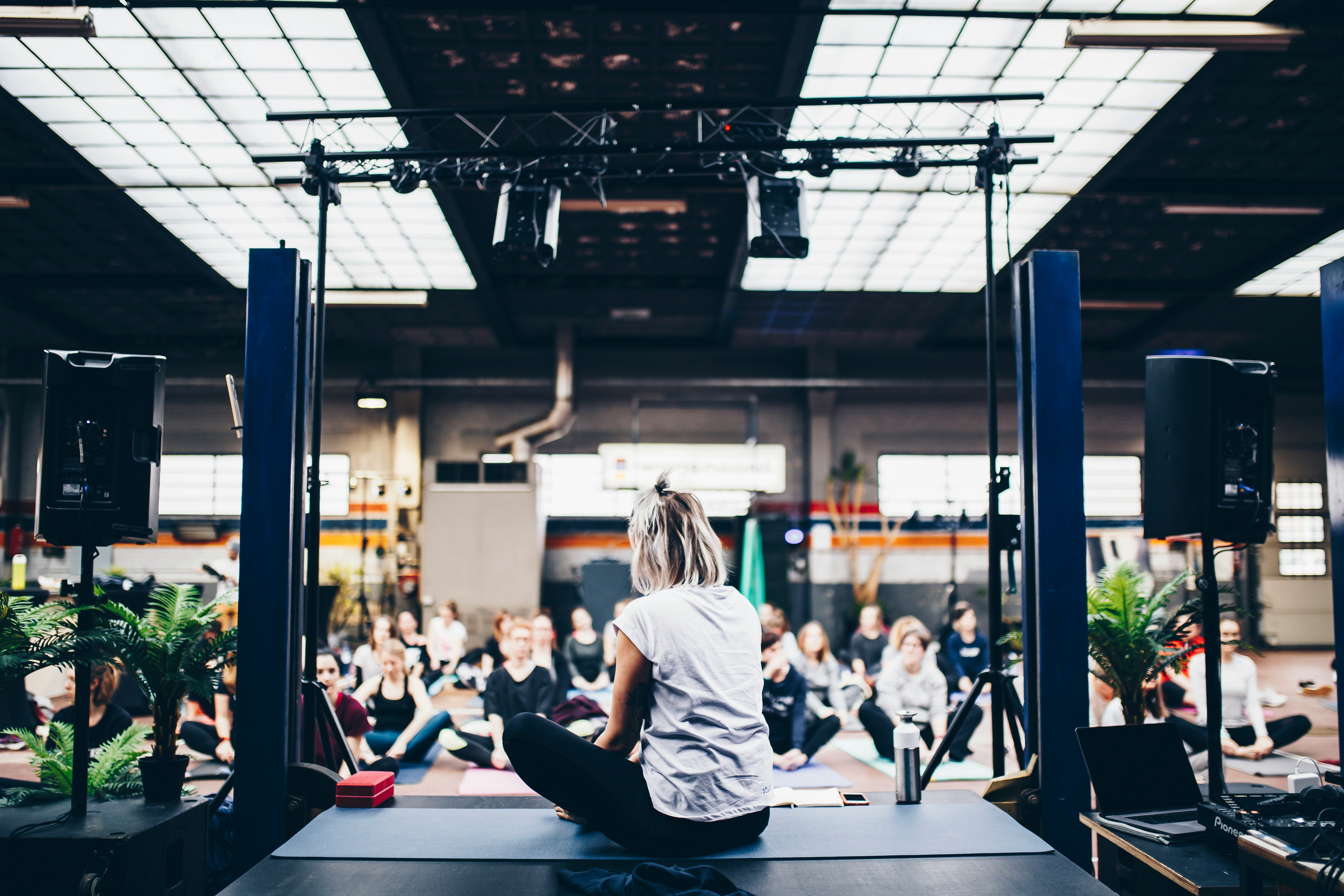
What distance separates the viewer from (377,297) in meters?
9.45

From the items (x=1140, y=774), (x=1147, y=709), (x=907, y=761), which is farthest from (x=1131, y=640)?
(x=907, y=761)

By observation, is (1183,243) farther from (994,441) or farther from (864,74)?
(994,441)

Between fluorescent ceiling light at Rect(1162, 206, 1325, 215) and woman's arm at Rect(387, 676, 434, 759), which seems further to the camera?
fluorescent ceiling light at Rect(1162, 206, 1325, 215)

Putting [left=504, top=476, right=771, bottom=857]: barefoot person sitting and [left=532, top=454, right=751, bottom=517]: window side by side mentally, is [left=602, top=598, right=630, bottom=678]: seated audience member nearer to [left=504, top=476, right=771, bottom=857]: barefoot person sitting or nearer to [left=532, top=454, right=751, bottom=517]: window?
[left=532, top=454, right=751, bottom=517]: window

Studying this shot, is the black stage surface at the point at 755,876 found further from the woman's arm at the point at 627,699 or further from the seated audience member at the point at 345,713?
the seated audience member at the point at 345,713

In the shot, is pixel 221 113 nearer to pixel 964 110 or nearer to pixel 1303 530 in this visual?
→ pixel 964 110

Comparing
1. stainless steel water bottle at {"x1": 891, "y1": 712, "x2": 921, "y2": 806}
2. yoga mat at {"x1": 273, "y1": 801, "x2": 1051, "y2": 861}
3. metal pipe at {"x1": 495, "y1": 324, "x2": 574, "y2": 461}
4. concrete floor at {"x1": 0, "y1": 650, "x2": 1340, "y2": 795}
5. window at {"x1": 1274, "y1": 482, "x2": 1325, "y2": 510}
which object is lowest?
concrete floor at {"x1": 0, "y1": 650, "x2": 1340, "y2": 795}

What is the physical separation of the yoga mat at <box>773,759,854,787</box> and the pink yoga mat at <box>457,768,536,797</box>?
60.3 inches

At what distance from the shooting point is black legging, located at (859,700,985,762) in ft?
17.8

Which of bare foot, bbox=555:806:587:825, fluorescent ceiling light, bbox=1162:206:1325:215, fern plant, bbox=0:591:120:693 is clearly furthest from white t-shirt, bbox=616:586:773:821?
fluorescent ceiling light, bbox=1162:206:1325:215

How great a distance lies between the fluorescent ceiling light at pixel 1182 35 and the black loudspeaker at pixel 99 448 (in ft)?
16.3

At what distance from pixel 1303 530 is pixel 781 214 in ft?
41.9

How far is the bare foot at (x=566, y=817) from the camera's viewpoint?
2496mm

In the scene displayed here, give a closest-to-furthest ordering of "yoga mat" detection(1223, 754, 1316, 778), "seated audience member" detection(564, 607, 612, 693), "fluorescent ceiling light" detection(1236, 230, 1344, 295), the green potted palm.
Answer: the green potted palm
"yoga mat" detection(1223, 754, 1316, 778)
"seated audience member" detection(564, 607, 612, 693)
"fluorescent ceiling light" detection(1236, 230, 1344, 295)
